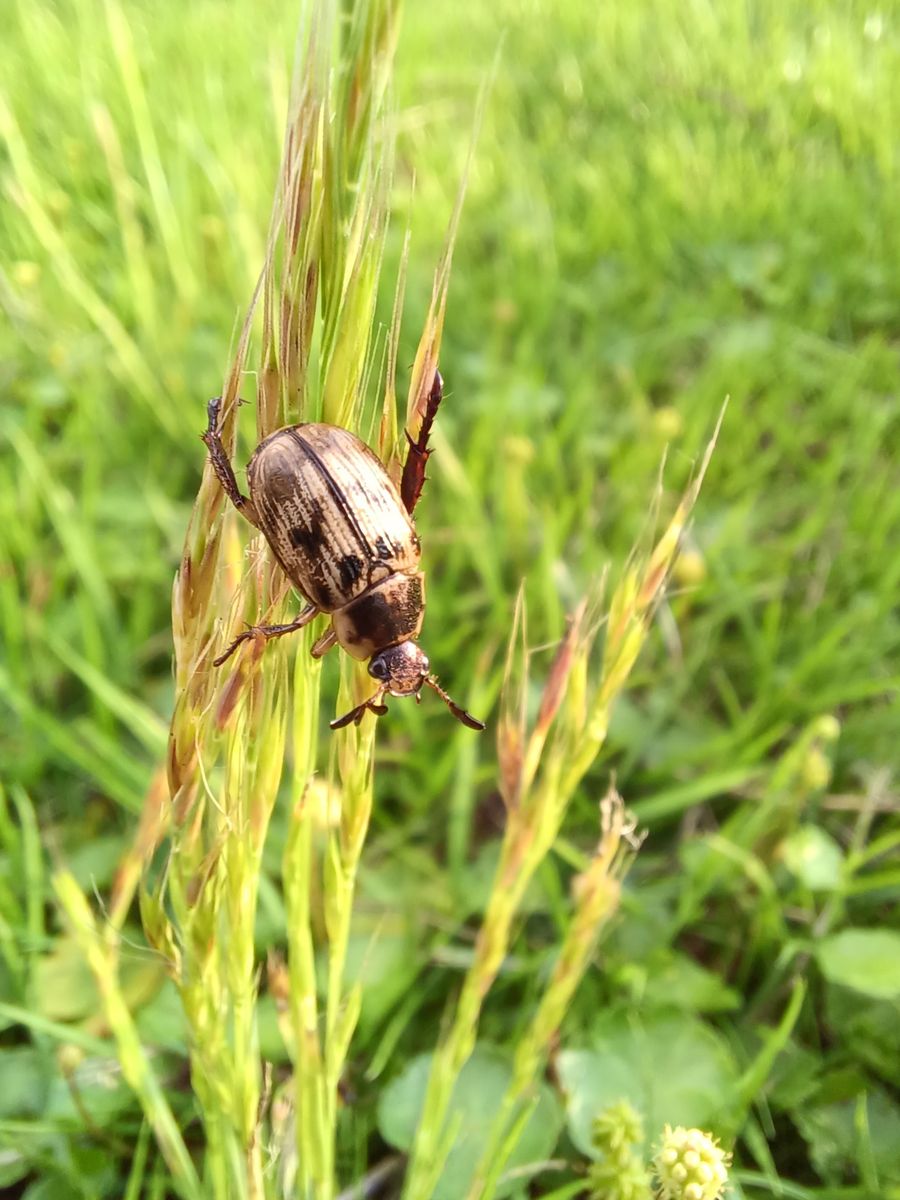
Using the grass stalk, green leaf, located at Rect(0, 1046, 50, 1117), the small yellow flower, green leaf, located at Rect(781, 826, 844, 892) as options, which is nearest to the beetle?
the grass stalk

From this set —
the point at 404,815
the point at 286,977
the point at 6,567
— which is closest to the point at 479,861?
the point at 404,815

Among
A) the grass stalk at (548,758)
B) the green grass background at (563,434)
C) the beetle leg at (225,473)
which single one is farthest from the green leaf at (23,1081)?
the beetle leg at (225,473)

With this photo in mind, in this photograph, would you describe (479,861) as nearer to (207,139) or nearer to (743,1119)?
(743,1119)

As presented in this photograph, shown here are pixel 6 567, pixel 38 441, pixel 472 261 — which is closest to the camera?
pixel 6 567

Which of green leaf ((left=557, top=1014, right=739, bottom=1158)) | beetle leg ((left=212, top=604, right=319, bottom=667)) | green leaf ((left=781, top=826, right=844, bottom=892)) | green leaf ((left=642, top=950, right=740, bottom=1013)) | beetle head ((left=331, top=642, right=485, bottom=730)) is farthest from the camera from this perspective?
green leaf ((left=781, top=826, right=844, bottom=892))

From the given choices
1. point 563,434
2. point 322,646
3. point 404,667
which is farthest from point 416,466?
point 563,434

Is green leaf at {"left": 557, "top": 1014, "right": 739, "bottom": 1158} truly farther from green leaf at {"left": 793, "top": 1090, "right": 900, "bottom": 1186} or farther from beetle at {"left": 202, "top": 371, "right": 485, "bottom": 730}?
beetle at {"left": 202, "top": 371, "right": 485, "bottom": 730}

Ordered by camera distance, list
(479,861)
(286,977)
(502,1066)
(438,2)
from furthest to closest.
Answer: (438,2) < (479,861) < (502,1066) < (286,977)
